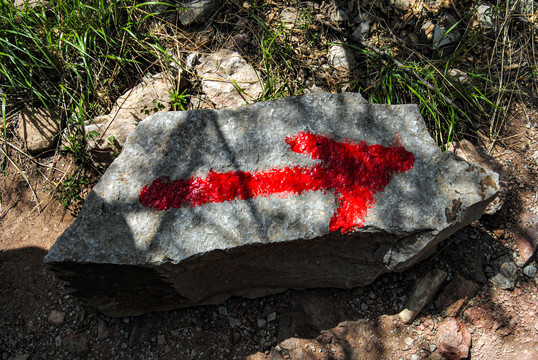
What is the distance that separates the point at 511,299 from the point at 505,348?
0.94ft

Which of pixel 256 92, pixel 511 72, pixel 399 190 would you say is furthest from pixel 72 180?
pixel 511 72

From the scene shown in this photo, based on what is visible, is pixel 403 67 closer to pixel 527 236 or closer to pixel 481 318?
pixel 527 236

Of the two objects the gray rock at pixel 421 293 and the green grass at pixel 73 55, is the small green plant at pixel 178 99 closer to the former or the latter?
the green grass at pixel 73 55

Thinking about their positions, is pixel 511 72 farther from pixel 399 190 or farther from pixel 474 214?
pixel 399 190

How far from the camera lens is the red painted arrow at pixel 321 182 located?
2139mm

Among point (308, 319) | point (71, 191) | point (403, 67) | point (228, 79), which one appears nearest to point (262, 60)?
point (228, 79)

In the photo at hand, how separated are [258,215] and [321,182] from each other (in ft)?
1.20

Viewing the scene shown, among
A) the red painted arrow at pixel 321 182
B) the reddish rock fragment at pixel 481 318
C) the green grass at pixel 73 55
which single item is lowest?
the reddish rock fragment at pixel 481 318

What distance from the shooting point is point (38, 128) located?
297 cm

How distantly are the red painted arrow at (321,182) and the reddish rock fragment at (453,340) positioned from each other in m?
0.89

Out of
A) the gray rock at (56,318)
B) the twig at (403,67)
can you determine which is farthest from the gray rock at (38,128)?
the twig at (403,67)

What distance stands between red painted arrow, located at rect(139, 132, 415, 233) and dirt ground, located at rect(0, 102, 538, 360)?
2.23 ft

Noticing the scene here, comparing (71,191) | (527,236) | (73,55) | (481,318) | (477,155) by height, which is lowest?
(481,318)

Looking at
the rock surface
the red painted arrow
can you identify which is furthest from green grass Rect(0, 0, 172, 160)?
the rock surface
